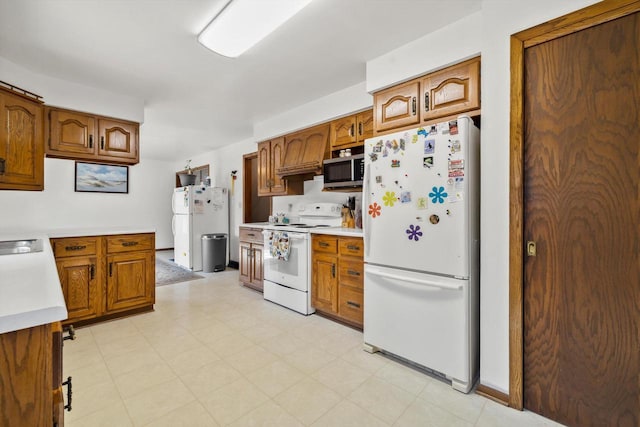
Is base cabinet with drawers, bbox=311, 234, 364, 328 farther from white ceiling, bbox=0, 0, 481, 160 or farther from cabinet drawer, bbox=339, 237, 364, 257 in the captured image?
white ceiling, bbox=0, 0, 481, 160

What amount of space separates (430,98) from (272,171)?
2375mm

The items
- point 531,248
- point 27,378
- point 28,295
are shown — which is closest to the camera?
point 27,378

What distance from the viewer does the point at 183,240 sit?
543cm

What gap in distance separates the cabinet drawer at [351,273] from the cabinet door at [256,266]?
1.40 meters

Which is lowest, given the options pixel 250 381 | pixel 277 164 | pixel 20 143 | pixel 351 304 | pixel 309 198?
pixel 250 381

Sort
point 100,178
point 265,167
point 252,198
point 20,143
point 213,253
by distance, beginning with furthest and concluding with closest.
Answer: point 252,198 → point 100,178 → point 213,253 → point 265,167 → point 20,143

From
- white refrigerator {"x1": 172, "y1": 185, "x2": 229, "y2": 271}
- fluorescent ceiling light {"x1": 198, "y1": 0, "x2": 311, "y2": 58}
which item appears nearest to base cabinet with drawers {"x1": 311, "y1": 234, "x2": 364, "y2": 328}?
fluorescent ceiling light {"x1": 198, "y1": 0, "x2": 311, "y2": 58}

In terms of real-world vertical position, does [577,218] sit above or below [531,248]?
above

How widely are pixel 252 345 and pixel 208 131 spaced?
353 cm

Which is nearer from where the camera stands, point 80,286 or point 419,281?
point 419,281

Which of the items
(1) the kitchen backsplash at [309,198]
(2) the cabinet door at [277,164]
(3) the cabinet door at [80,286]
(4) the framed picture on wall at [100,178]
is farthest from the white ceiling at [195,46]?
(4) the framed picture on wall at [100,178]

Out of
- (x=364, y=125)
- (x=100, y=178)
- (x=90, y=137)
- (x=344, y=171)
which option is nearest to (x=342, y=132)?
(x=364, y=125)

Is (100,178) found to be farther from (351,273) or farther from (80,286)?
(351,273)

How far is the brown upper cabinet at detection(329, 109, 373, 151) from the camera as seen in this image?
2902 millimetres
